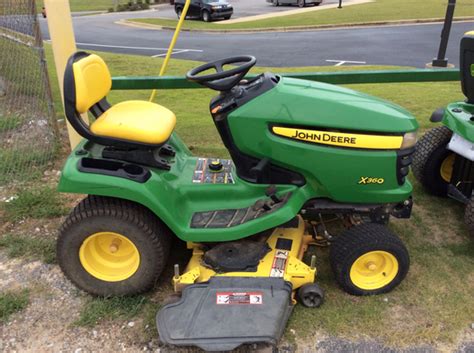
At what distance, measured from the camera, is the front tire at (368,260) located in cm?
243

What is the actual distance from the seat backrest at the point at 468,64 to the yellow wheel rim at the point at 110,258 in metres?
2.51

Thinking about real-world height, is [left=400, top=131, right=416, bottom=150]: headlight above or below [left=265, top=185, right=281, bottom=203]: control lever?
above

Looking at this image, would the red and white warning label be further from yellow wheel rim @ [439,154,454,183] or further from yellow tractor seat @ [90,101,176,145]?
yellow wheel rim @ [439,154,454,183]

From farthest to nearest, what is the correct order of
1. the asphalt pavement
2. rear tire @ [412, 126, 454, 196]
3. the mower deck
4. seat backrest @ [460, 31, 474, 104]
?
the asphalt pavement
rear tire @ [412, 126, 454, 196]
seat backrest @ [460, 31, 474, 104]
the mower deck

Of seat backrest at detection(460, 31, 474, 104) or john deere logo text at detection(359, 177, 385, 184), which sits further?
seat backrest at detection(460, 31, 474, 104)

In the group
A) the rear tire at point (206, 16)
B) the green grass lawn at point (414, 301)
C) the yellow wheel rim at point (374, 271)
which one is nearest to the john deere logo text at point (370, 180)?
the yellow wheel rim at point (374, 271)

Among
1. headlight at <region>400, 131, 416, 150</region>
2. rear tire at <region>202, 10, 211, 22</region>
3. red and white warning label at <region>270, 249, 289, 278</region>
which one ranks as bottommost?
rear tire at <region>202, 10, 211, 22</region>

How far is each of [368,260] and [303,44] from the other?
11.2 meters

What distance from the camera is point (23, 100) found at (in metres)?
5.53

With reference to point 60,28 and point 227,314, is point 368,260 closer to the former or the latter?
point 227,314

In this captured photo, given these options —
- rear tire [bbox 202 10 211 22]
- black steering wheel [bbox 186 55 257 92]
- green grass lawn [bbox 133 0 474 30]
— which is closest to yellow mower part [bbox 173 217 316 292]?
black steering wheel [bbox 186 55 257 92]

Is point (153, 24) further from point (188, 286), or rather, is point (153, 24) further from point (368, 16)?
point (188, 286)

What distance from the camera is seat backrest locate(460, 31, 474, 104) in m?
3.06

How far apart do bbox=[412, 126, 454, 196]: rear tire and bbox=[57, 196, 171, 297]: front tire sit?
Result: 7.06 feet
